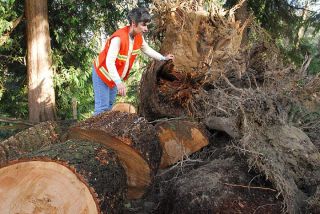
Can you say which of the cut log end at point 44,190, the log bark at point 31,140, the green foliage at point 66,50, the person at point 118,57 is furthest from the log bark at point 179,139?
the green foliage at point 66,50

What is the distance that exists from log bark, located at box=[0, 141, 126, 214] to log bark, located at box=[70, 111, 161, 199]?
0.53 m

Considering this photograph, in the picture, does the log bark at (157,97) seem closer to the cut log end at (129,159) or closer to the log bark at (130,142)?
the log bark at (130,142)

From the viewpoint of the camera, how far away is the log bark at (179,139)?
4.25 meters

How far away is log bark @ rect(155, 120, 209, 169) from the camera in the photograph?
14.0 feet

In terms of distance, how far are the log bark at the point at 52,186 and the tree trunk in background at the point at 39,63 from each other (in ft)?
14.6

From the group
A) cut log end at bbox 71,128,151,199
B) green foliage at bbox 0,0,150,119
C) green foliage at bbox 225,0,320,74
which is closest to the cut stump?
cut log end at bbox 71,128,151,199

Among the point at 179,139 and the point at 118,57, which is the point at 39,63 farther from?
the point at 179,139

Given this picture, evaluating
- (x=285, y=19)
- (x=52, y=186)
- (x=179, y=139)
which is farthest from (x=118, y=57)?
(x=285, y=19)

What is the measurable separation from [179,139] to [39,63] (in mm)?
3869

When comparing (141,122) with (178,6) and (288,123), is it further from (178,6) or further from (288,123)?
(178,6)

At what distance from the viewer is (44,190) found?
8.96 feet

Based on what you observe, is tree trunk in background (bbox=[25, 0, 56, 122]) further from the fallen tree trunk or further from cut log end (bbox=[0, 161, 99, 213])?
cut log end (bbox=[0, 161, 99, 213])

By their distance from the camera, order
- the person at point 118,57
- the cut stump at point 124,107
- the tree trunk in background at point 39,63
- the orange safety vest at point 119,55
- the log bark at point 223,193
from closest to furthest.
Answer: the log bark at point 223,193
the person at point 118,57
the orange safety vest at point 119,55
the cut stump at point 124,107
the tree trunk in background at point 39,63

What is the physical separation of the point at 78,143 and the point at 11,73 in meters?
5.30
